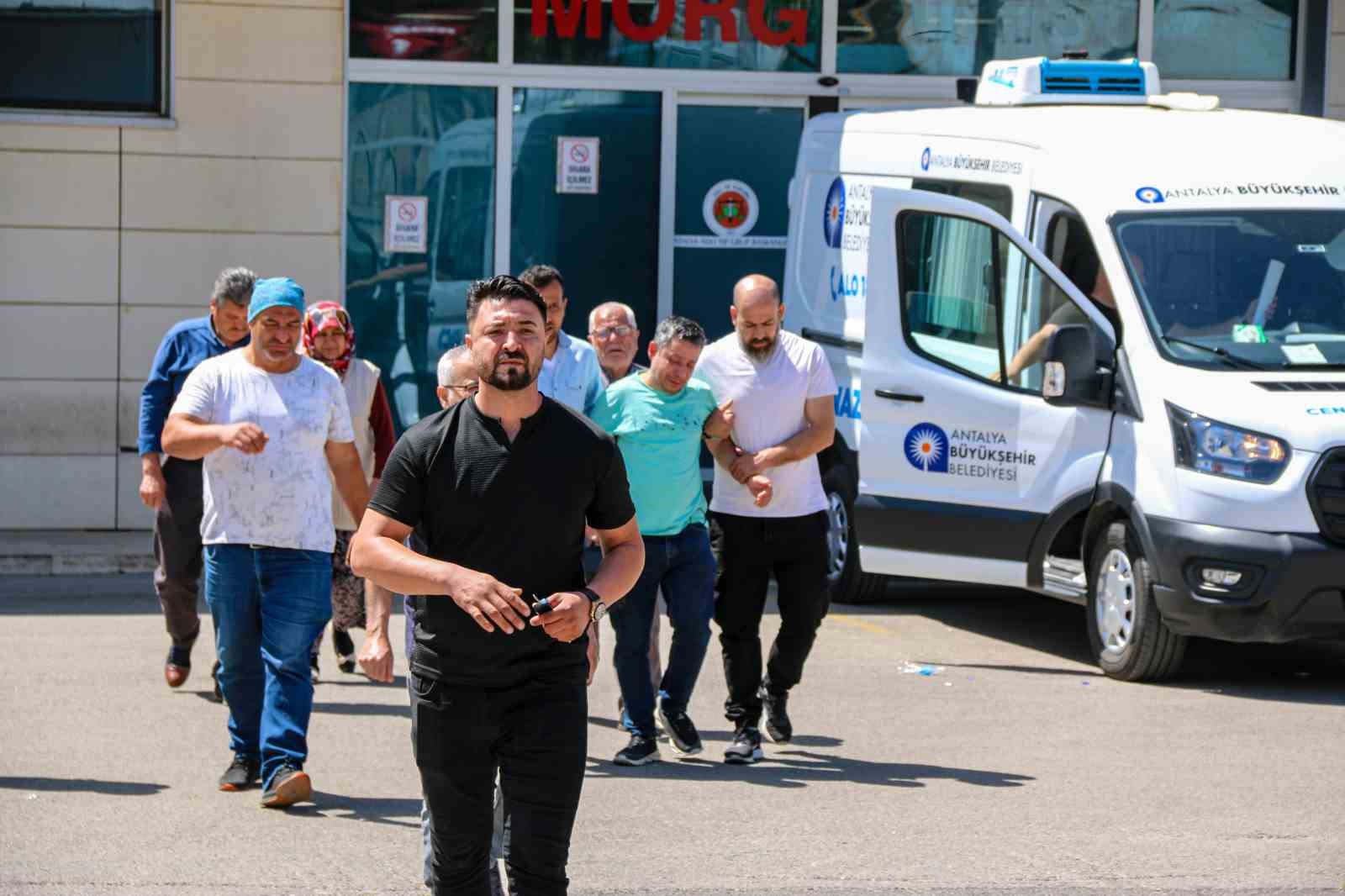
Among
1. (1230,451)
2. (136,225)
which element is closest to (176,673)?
(1230,451)

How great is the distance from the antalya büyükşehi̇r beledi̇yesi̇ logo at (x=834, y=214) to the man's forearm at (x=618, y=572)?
22.8ft

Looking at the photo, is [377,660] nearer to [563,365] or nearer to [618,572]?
[618,572]

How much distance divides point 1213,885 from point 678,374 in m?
2.63

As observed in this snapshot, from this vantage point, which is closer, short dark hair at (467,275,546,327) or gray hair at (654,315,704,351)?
short dark hair at (467,275,546,327)

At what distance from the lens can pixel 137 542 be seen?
13.2 meters

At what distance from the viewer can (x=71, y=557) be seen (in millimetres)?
12836

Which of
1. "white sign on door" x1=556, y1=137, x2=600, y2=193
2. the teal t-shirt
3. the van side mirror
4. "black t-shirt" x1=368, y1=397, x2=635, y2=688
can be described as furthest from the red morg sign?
"black t-shirt" x1=368, y1=397, x2=635, y2=688

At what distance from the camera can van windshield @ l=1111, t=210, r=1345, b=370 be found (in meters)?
9.59

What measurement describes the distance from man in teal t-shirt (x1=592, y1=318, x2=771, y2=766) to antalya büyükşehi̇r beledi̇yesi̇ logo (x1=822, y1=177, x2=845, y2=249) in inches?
160

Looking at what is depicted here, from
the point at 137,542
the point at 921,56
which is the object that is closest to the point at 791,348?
the point at 137,542

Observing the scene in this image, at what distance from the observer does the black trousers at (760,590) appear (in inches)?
321

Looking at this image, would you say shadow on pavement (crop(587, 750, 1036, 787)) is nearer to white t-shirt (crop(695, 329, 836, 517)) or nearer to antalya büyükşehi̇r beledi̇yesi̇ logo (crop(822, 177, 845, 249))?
white t-shirt (crop(695, 329, 836, 517))

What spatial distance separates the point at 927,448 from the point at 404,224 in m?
5.11

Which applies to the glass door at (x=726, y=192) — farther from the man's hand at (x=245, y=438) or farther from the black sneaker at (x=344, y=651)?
the man's hand at (x=245, y=438)
